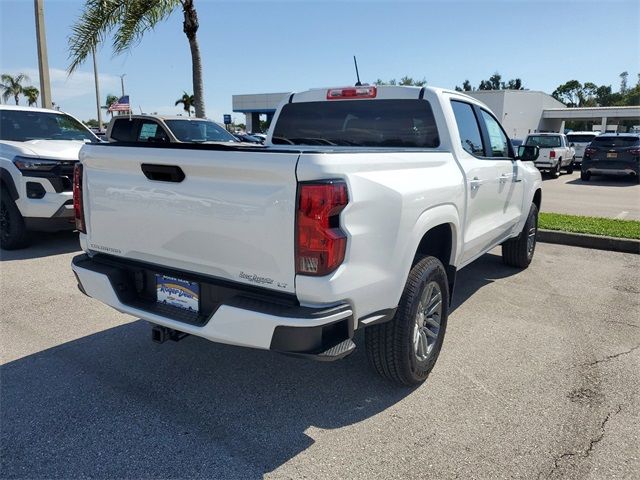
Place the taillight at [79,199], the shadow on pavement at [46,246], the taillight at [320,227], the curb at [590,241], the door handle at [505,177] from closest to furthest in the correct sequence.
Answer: the taillight at [320,227], the taillight at [79,199], the door handle at [505,177], the shadow on pavement at [46,246], the curb at [590,241]

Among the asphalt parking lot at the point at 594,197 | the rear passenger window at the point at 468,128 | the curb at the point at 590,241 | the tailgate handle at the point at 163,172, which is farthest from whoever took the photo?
the asphalt parking lot at the point at 594,197

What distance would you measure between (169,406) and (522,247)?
458 centimetres

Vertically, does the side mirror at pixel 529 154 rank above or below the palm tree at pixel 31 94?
below

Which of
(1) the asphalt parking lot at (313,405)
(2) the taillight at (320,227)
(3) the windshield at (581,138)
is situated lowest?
(1) the asphalt parking lot at (313,405)

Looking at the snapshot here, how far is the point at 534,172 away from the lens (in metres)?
6.04

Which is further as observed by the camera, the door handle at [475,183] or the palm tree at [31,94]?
the palm tree at [31,94]

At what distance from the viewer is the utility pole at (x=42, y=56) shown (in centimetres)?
1195

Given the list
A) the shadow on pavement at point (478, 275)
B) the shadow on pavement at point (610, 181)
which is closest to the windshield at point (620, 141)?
the shadow on pavement at point (610, 181)

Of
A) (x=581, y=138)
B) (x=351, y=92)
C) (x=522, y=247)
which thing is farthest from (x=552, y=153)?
(x=351, y=92)

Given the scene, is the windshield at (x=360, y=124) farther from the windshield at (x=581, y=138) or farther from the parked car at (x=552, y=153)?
the windshield at (x=581, y=138)

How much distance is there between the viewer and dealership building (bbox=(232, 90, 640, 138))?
42.9m

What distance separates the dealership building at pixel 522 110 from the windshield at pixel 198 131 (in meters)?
33.3

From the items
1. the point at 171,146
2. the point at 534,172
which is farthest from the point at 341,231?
the point at 534,172

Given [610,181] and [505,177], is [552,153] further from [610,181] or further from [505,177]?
[505,177]
